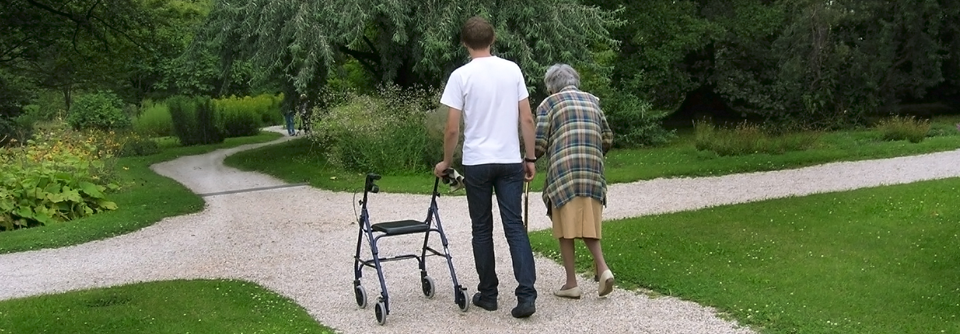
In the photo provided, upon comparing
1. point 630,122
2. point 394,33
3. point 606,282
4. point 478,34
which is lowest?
point 606,282

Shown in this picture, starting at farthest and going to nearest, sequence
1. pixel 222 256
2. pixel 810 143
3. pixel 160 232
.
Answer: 1. pixel 810 143
2. pixel 160 232
3. pixel 222 256

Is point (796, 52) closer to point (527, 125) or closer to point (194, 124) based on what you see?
point (194, 124)

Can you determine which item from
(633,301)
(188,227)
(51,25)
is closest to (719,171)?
(188,227)

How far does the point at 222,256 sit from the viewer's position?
30.1 feet

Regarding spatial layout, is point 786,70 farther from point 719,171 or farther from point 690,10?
point 719,171

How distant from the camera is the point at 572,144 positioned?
6355 mm

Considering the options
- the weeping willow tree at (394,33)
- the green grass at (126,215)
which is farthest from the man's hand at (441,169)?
the weeping willow tree at (394,33)

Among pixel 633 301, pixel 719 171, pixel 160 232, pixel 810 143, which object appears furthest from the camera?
pixel 810 143

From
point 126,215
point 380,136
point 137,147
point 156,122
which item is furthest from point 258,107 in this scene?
point 126,215

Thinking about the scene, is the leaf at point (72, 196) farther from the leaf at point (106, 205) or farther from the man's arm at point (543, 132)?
the man's arm at point (543, 132)

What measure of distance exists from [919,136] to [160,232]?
1498cm

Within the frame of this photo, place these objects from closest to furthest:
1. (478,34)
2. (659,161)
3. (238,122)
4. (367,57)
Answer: (478,34) → (659,161) → (367,57) → (238,122)

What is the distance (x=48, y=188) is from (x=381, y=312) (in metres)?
7.45

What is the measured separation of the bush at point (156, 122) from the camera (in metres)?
32.2
